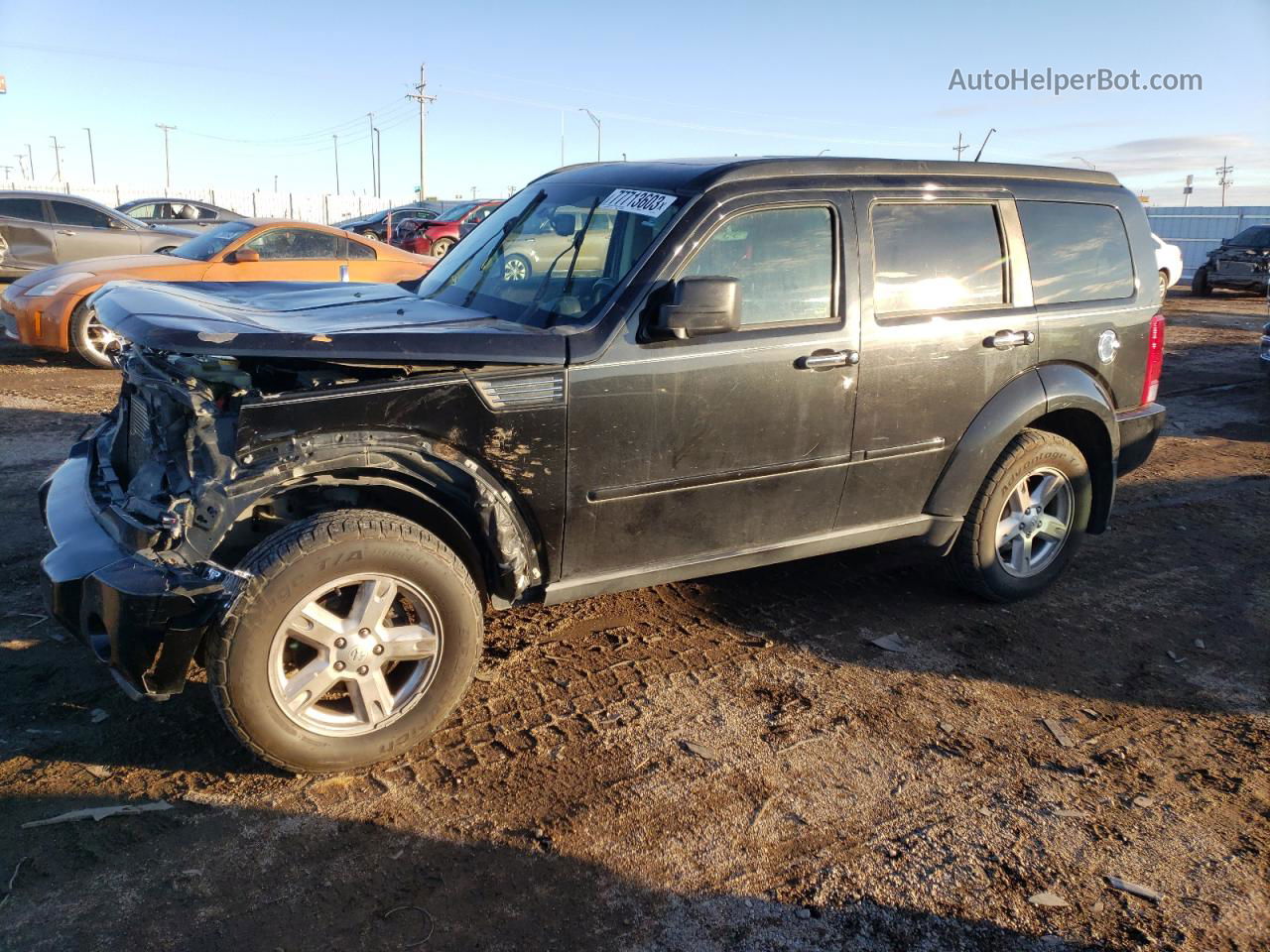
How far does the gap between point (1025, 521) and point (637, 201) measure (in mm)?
2586

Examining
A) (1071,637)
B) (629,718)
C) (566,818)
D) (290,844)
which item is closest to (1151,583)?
(1071,637)

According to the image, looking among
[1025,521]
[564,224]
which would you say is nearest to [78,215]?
[564,224]

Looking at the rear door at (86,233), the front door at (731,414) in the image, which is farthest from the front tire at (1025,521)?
the rear door at (86,233)

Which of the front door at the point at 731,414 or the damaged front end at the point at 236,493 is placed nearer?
the damaged front end at the point at 236,493

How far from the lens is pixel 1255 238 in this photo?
21484mm

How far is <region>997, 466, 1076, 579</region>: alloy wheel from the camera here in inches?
193

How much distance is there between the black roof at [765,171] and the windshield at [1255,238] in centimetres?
2042

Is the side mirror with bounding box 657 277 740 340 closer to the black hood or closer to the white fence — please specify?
the black hood

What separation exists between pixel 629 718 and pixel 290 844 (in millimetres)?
1317

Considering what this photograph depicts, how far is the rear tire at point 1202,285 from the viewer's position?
72.0ft

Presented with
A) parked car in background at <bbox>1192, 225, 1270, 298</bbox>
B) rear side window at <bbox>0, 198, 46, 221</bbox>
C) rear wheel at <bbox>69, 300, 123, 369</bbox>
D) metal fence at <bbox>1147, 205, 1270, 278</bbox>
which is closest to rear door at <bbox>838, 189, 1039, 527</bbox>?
rear wheel at <bbox>69, 300, 123, 369</bbox>

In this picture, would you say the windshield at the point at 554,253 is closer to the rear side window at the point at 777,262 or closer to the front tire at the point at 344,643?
the rear side window at the point at 777,262

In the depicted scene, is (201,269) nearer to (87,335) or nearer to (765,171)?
(87,335)

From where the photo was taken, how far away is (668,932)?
8.80ft
